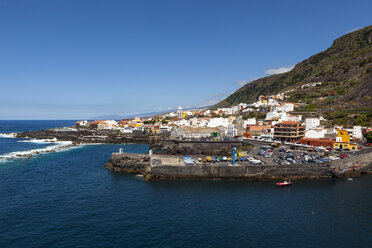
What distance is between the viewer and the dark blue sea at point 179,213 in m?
22.5

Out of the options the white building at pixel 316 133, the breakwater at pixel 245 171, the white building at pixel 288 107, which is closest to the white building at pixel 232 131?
the white building at pixel 316 133

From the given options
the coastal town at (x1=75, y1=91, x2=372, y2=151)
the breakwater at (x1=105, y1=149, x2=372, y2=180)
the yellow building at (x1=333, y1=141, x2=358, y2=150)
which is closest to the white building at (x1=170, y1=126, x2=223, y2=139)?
the coastal town at (x1=75, y1=91, x2=372, y2=151)

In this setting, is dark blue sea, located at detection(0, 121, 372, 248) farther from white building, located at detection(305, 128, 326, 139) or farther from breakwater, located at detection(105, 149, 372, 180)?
white building, located at detection(305, 128, 326, 139)

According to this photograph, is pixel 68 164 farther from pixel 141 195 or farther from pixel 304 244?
pixel 304 244

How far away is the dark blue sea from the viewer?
22.5 meters

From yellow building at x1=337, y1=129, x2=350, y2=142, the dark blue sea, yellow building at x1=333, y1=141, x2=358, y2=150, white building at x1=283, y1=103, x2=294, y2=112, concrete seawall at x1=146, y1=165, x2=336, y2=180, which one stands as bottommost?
the dark blue sea

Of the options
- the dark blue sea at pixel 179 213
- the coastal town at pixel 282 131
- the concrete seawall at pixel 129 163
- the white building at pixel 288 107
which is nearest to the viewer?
the dark blue sea at pixel 179 213

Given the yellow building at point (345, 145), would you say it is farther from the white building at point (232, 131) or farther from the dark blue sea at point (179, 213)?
the white building at point (232, 131)

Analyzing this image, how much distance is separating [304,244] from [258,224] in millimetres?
4864

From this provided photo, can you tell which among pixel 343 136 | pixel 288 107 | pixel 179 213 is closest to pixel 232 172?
pixel 179 213

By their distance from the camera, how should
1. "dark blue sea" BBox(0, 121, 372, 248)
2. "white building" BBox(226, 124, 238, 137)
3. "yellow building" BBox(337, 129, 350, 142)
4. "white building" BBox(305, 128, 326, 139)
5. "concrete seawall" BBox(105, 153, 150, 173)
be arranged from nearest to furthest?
"dark blue sea" BBox(0, 121, 372, 248), "concrete seawall" BBox(105, 153, 150, 173), "yellow building" BBox(337, 129, 350, 142), "white building" BBox(305, 128, 326, 139), "white building" BBox(226, 124, 238, 137)

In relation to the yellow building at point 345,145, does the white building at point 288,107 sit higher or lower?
higher

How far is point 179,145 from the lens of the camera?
2785 inches

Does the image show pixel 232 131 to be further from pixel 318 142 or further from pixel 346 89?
pixel 346 89
